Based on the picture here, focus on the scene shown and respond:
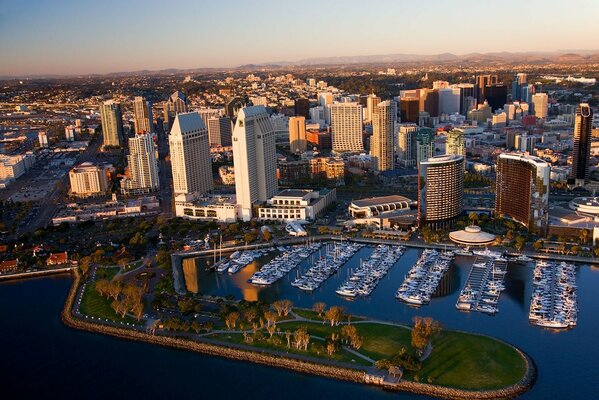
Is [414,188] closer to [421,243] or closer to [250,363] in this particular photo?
[421,243]

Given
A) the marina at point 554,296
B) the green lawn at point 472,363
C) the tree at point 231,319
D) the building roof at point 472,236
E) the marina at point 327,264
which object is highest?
the tree at point 231,319

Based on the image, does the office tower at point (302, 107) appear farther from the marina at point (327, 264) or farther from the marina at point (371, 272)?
the marina at point (371, 272)

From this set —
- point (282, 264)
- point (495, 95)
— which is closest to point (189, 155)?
point (282, 264)

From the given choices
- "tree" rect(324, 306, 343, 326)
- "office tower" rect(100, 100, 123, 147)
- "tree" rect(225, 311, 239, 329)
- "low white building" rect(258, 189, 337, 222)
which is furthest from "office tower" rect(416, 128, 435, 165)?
"office tower" rect(100, 100, 123, 147)

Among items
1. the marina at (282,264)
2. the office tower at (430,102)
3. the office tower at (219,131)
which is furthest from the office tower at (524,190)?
the office tower at (430,102)

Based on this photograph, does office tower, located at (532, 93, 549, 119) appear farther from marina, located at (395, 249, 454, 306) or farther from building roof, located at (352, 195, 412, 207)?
marina, located at (395, 249, 454, 306)

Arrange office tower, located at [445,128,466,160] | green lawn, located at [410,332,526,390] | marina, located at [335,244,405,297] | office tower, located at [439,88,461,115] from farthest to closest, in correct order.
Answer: office tower, located at [439,88,461,115], office tower, located at [445,128,466,160], marina, located at [335,244,405,297], green lawn, located at [410,332,526,390]

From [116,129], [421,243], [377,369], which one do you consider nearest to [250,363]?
[377,369]
